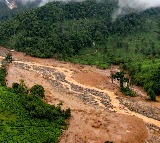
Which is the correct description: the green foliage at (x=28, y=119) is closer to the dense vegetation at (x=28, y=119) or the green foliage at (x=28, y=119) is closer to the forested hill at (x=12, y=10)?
the dense vegetation at (x=28, y=119)

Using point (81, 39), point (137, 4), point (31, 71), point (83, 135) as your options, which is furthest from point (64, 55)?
point (83, 135)

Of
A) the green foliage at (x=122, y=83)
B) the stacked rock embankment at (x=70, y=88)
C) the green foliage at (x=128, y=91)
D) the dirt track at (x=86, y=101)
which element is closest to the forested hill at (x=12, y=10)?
the dirt track at (x=86, y=101)

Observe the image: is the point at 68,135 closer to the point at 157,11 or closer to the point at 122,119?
the point at 122,119

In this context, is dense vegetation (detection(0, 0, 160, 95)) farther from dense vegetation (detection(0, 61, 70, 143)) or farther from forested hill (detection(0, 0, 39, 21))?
dense vegetation (detection(0, 61, 70, 143))

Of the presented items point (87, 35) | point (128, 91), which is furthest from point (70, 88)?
point (87, 35)

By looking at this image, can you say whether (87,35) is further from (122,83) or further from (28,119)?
(28,119)
